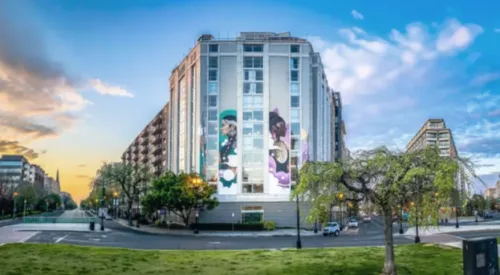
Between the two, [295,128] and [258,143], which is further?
[295,128]

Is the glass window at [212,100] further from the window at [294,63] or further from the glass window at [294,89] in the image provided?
the window at [294,63]

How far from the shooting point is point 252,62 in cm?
9050

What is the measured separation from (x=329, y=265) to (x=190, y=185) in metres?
50.1

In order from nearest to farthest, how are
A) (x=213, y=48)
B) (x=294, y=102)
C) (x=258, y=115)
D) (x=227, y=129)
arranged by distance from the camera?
(x=227, y=129), (x=258, y=115), (x=294, y=102), (x=213, y=48)

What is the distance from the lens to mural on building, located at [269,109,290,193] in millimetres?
87188

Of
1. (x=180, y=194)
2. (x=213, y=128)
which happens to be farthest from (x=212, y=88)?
(x=180, y=194)

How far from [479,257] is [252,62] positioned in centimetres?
7961

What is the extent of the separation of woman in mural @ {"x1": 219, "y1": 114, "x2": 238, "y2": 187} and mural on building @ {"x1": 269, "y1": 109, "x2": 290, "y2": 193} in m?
6.58

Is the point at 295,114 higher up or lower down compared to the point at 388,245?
higher up

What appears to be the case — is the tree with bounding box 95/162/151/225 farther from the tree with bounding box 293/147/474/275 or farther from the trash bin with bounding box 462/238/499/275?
the trash bin with bounding box 462/238/499/275

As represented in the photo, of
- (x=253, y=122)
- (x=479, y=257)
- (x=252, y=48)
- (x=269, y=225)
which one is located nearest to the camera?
(x=479, y=257)

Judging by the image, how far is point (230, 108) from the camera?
3497 inches

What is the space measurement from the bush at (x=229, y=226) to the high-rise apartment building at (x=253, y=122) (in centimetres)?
570

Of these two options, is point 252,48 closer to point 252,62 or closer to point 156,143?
point 252,62
